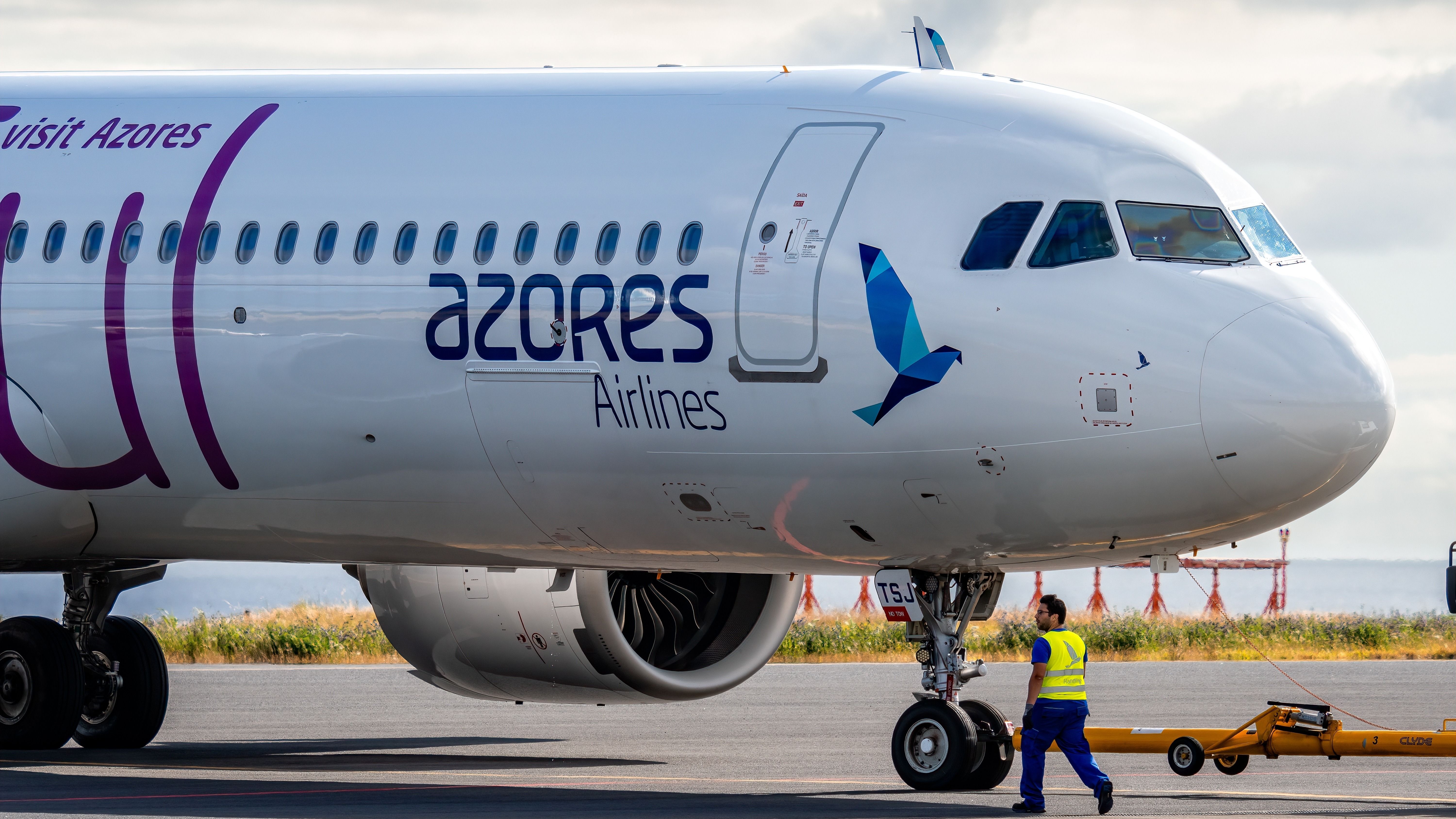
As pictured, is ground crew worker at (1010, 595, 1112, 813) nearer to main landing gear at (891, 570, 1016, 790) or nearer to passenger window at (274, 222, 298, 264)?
main landing gear at (891, 570, 1016, 790)

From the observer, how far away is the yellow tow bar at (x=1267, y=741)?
47.0 feet

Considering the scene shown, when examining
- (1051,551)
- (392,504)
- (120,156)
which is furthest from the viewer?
(120,156)

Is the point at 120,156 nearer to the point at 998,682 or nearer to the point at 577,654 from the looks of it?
the point at 577,654

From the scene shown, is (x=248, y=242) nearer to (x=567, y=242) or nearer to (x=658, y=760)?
(x=567, y=242)

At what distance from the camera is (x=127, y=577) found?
61.8 feet

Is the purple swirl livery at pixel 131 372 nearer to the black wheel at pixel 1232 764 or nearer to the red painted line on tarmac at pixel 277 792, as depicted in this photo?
the red painted line on tarmac at pixel 277 792

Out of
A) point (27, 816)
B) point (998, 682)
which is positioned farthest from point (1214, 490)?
point (998, 682)

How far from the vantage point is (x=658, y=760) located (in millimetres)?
17984

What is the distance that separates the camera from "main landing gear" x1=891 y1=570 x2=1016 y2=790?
13.8 meters

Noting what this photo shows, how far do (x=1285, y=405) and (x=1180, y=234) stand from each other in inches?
55.1

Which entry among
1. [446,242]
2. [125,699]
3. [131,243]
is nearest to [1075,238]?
[446,242]

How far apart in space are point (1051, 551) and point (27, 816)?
6.36 m

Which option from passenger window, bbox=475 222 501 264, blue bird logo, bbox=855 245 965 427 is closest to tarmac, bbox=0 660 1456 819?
blue bird logo, bbox=855 245 965 427

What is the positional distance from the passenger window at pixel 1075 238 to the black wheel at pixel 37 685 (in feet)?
30.2
